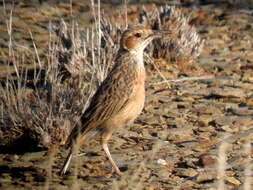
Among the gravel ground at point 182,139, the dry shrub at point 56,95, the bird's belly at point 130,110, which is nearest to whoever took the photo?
the bird's belly at point 130,110

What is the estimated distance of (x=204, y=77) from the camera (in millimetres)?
8844

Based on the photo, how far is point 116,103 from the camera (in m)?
6.15

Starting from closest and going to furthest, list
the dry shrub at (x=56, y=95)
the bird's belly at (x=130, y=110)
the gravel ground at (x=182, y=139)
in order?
the bird's belly at (x=130, y=110) → the gravel ground at (x=182, y=139) → the dry shrub at (x=56, y=95)

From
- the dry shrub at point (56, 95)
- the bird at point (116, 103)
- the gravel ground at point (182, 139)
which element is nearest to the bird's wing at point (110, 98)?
the bird at point (116, 103)

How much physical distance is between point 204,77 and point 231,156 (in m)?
2.30

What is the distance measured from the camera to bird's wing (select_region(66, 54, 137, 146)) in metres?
6.15

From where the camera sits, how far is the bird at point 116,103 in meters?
6.13

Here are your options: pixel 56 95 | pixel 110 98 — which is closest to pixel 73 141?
pixel 110 98

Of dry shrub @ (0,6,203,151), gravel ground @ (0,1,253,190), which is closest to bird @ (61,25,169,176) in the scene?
gravel ground @ (0,1,253,190)

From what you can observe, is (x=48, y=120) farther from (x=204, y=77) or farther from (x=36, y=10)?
(x=36, y=10)

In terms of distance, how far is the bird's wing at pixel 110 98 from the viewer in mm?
6148

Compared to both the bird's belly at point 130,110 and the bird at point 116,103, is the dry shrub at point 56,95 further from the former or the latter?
the bird's belly at point 130,110

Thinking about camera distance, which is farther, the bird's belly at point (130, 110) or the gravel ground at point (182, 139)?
the gravel ground at point (182, 139)

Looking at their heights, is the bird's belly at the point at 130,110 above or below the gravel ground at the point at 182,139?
above
